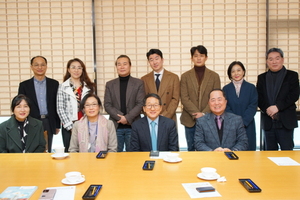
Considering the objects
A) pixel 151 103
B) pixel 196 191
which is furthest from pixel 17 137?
pixel 196 191

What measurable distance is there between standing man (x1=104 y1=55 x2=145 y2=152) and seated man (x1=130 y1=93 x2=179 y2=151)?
0.47m

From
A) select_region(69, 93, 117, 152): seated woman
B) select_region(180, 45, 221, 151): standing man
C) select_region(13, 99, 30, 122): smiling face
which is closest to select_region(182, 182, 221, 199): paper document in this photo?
select_region(69, 93, 117, 152): seated woman

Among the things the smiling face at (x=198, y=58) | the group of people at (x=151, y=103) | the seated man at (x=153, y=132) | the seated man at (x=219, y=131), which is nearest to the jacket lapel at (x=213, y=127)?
the seated man at (x=219, y=131)

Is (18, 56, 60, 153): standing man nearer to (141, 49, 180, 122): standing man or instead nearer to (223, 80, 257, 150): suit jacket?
(141, 49, 180, 122): standing man

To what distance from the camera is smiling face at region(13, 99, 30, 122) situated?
275 centimetres

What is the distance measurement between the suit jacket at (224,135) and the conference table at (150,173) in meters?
0.41

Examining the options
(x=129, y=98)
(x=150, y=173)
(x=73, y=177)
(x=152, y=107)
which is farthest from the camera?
(x=129, y=98)

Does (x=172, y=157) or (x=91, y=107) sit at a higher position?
(x=91, y=107)

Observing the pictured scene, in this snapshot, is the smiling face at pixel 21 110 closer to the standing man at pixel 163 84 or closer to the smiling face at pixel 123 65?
the smiling face at pixel 123 65

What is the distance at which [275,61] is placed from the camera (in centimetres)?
317

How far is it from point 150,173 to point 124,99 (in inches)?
64.3

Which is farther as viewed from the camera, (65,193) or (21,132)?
(21,132)

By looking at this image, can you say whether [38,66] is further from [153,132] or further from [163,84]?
[153,132]

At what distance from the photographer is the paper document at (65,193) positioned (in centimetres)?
142
